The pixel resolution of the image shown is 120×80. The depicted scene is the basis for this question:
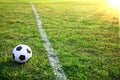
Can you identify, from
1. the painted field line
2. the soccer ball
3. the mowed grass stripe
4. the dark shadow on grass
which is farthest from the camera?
the soccer ball

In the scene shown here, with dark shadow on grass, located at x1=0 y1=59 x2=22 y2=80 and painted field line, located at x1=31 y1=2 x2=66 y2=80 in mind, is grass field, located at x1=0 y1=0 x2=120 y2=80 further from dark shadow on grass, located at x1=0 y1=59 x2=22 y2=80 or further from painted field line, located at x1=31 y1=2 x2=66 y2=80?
painted field line, located at x1=31 y1=2 x2=66 y2=80

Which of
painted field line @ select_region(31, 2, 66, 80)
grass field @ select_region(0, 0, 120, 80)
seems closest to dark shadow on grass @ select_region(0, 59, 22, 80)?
grass field @ select_region(0, 0, 120, 80)

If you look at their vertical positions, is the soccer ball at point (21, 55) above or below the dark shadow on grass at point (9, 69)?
above

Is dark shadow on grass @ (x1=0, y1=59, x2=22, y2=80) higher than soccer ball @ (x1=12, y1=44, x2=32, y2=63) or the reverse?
the reverse

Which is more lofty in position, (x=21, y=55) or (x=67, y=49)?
(x=67, y=49)

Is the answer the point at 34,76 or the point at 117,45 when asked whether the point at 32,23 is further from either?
the point at 34,76

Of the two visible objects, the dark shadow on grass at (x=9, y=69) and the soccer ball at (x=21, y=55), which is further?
the soccer ball at (x=21, y=55)

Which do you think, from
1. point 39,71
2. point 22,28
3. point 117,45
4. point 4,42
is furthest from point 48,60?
point 22,28

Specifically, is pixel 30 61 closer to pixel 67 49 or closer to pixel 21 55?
pixel 21 55

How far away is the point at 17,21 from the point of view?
12.1 meters

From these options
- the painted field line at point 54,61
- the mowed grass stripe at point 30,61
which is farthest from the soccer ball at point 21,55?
the painted field line at point 54,61

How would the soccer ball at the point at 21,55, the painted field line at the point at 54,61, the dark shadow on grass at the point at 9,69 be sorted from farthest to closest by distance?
the soccer ball at the point at 21,55 < the painted field line at the point at 54,61 < the dark shadow on grass at the point at 9,69

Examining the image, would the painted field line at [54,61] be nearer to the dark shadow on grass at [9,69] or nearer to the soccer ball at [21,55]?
the soccer ball at [21,55]

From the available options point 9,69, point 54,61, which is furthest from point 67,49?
point 9,69
